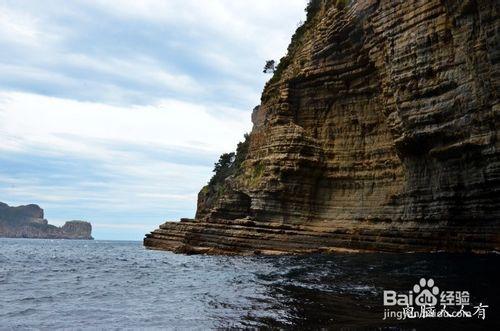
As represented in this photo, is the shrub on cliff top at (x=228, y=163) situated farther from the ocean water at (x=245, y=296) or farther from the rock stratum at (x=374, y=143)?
the ocean water at (x=245, y=296)

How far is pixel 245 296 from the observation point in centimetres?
1631

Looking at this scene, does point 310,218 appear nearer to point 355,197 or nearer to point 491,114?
point 355,197

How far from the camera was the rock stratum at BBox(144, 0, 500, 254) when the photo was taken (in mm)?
28203

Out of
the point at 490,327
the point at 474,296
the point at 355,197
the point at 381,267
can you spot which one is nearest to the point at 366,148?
the point at 355,197

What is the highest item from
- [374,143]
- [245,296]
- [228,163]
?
[228,163]

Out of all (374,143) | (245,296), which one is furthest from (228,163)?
(245,296)

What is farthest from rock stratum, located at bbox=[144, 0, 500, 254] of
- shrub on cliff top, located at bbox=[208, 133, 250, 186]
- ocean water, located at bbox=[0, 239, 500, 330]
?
shrub on cliff top, located at bbox=[208, 133, 250, 186]

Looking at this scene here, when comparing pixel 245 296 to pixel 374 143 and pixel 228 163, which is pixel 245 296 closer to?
pixel 374 143

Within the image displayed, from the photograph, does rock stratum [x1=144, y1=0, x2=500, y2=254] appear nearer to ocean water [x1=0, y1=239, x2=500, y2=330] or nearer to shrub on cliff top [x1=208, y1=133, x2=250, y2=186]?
ocean water [x1=0, y1=239, x2=500, y2=330]

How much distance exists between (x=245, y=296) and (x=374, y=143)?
95.5ft

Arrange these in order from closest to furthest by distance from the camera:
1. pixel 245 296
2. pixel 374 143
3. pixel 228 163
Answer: pixel 245 296
pixel 374 143
pixel 228 163

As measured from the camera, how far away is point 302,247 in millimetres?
37562

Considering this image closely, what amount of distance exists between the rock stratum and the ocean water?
6500mm

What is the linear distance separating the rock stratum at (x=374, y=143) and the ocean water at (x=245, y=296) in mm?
6500
